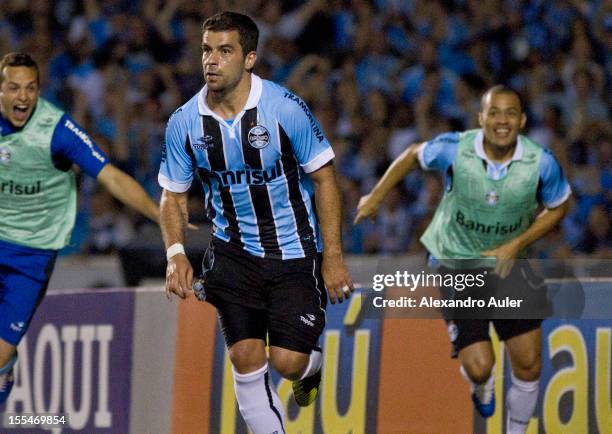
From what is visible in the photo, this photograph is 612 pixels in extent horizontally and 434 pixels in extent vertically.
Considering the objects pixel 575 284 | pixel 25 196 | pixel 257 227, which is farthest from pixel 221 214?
pixel 575 284

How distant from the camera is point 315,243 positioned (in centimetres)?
660

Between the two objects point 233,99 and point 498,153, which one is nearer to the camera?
point 233,99

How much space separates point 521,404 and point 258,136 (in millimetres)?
2522

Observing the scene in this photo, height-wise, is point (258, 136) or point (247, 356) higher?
point (258, 136)

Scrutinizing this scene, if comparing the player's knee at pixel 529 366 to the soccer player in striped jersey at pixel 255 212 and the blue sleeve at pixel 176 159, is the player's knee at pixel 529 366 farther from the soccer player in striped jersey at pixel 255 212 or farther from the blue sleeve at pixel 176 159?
the blue sleeve at pixel 176 159

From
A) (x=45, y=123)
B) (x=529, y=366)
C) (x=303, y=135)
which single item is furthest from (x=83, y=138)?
(x=529, y=366)

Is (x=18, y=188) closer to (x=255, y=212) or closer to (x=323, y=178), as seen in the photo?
(x=255, y=212)

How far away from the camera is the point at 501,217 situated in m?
7.72

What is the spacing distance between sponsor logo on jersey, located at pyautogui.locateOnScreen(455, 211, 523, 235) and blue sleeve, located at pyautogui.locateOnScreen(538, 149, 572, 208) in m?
0.22

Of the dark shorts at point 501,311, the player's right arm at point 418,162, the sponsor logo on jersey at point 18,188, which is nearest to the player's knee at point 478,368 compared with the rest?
the dark shorts at point 501,311

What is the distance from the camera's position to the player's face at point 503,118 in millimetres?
7621

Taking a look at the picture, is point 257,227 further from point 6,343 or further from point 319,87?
point 319,87

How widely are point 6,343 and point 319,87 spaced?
5.43 m

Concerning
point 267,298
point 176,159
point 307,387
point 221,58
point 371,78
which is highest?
point 371,78
